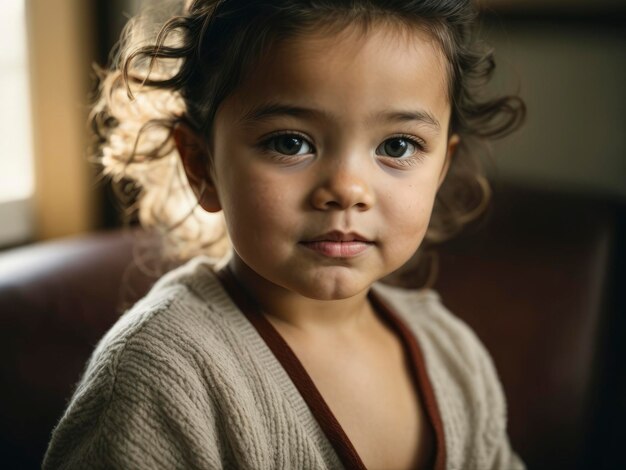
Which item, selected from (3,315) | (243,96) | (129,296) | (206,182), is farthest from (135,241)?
(243,96)

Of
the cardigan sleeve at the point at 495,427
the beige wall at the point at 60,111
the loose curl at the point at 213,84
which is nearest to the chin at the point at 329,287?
the loose curl at the point at 213,84

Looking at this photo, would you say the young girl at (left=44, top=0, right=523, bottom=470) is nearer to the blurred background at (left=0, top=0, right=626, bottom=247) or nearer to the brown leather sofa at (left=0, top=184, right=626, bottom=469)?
the brown leather sofa at (left=0, top=184, right=626, bottom=469)

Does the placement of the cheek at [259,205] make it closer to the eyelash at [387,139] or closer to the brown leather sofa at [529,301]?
the eyelash at [387,139]

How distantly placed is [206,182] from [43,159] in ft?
2.90

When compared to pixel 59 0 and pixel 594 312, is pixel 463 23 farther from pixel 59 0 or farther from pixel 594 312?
pixel 59 0

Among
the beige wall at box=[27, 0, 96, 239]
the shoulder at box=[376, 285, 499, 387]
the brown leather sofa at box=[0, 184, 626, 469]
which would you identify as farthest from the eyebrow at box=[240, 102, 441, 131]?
the beige wall at box=[27, 0, 96, 239]

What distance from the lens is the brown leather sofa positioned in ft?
3.43

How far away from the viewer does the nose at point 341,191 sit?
68cm

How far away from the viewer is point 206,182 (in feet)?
2.68

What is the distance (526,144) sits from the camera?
139cm

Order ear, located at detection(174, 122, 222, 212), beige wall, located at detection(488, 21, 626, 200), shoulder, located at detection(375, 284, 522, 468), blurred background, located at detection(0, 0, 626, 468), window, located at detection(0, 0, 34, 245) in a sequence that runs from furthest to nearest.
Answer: window, located at detection(0, 0, 34, 245) → beige wall, located at detection(488, 21, 626, 200) → blurred background, located at detection(0, 0, 626, 468) → shoulder, located at detection(375, 284, 522, 468) → ear, located at detection(174, 122, 222, 212)

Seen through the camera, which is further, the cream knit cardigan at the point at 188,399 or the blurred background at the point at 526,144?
the blurred background at the point at 526,144

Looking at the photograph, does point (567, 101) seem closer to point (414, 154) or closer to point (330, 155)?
point (414, 154)

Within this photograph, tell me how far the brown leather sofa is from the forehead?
506 millimetres
